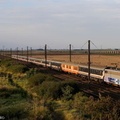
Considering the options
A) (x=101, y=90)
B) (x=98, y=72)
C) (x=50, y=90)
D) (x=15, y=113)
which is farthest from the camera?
(x=98, y=72)

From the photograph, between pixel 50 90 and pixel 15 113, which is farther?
pixel 50 90

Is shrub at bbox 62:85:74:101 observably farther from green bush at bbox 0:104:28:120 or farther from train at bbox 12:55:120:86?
train at bbox 12:55:120:86

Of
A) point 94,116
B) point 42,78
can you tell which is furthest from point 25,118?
point 42,78

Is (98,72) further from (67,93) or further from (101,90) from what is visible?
(67,93)

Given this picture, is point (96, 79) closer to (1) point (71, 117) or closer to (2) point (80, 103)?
(2) point (80, 103)

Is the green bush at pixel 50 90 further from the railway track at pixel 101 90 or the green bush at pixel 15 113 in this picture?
the railway track at pixel 101 90

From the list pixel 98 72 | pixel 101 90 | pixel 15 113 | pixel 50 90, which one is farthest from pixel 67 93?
pixel 98 72

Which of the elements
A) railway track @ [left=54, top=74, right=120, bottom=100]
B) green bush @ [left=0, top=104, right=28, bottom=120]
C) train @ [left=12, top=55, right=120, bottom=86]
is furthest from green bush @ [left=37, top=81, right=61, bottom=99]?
train @ [left=12, top=55, right=120, bottom=86]

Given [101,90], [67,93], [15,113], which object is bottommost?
[101,90]

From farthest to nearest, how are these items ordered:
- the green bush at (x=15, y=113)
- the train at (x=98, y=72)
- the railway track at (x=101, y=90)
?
1. the train at (x=98, y=72)
2. the railway track at (x=101, y=90)
3. the green bush at (x=15, y=113)

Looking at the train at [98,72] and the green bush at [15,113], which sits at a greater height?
the train at [98,72]

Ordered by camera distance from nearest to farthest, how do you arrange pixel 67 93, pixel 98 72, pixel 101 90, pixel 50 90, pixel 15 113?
pixel 15 113 < pixel 67 93 < pixel 50 90 < pixel 101 90 < pixel 98 72

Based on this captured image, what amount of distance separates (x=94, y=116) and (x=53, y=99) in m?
6.14

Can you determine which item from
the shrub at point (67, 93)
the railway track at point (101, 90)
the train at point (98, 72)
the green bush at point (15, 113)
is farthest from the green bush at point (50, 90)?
the train at point (98, 72)
